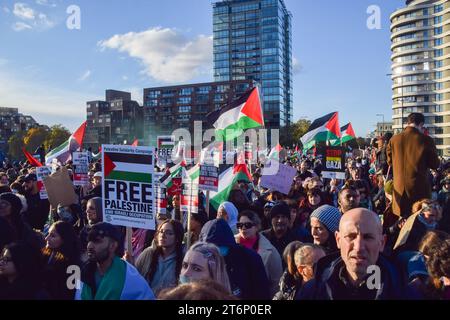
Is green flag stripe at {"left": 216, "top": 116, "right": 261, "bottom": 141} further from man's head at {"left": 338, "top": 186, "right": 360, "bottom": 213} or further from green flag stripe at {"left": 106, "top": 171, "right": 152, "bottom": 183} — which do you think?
green flag stripe at {"left": 106, "top": 171, "right": 152, "bottom": 183}

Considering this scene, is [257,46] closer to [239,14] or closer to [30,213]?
[239,14]

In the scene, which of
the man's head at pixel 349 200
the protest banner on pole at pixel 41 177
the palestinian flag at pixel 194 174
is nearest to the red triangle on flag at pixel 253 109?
the palestinian flag at pixel 194 174

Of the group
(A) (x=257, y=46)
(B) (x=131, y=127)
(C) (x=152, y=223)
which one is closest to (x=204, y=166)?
(C) (x=152, y=223)

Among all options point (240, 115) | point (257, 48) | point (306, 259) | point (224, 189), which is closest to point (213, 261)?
point (306, 259)

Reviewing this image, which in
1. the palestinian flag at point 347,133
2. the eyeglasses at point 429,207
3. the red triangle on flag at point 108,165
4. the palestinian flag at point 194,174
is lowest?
the eyeglasses at point 429,207

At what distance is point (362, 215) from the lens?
8.53 feet

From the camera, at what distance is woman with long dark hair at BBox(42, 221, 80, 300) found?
396 cm

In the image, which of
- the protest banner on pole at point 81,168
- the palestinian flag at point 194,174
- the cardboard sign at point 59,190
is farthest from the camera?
the protest banner on pole at point 81,168

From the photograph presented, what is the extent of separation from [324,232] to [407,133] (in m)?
2.21

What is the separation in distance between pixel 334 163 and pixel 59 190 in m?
6.13

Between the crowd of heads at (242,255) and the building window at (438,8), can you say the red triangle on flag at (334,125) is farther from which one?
the building window at (438,8)

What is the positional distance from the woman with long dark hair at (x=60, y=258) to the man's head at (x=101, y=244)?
46 cm

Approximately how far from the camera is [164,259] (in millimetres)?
4379

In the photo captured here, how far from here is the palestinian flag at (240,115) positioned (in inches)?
377
